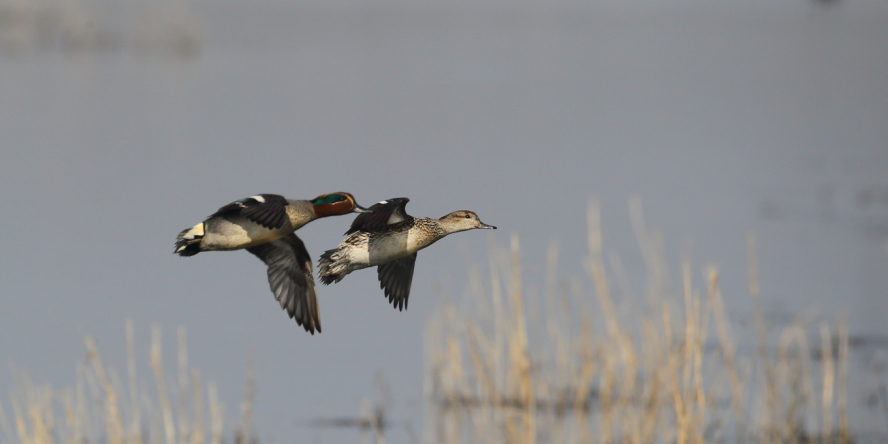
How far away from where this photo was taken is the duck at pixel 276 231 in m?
3.05

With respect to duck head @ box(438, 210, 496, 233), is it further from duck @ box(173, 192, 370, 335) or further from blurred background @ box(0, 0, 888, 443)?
blurred background @ box(0, 0, 888, 443)

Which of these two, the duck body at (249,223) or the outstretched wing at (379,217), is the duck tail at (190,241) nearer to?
the duck body at (249,223)

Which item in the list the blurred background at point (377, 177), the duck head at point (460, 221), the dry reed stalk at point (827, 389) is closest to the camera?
the duck head at point (460, 221)

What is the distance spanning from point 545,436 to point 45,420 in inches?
146

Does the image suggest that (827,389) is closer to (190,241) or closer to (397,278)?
(397,278)

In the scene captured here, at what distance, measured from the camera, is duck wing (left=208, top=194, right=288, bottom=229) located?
298 centimetres

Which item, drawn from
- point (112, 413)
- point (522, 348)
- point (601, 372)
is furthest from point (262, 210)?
point (601, 372)

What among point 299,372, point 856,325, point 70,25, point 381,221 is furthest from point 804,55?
point 381,221

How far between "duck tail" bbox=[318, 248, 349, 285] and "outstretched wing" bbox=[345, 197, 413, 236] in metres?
0.18

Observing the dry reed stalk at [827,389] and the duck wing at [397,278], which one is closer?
the duck wing at [397,278]

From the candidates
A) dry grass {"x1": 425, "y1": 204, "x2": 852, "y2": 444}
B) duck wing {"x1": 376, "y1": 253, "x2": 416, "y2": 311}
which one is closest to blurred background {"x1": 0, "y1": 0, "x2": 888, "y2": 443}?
dry grass {"x1": 425, "y1": 204, "x2": 852, "y2": 444}

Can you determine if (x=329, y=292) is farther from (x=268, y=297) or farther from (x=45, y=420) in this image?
(x=45, y=420)

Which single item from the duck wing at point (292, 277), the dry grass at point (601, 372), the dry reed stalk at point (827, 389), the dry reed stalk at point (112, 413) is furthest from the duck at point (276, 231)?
the dry reed stalk at point (827, 389)

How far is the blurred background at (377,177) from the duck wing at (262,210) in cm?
462
